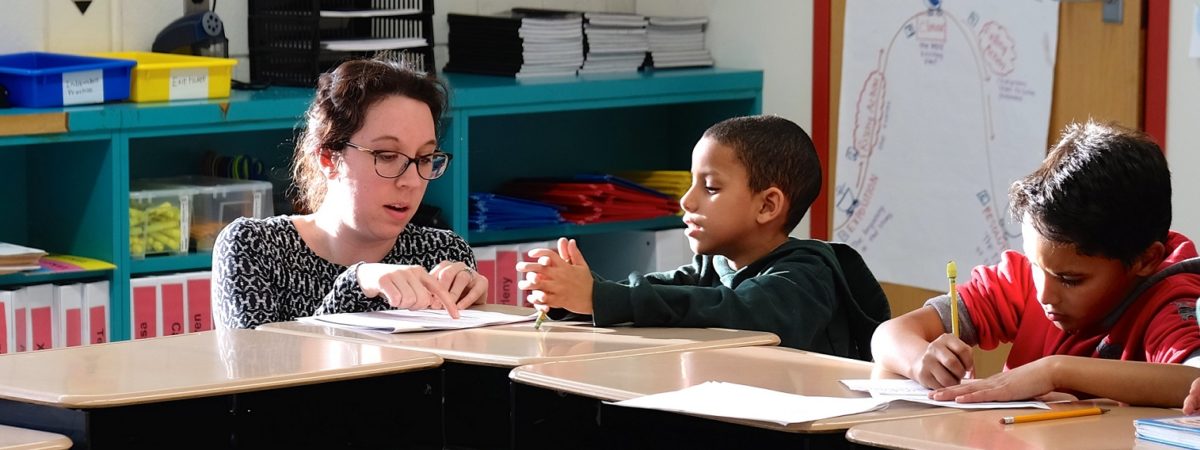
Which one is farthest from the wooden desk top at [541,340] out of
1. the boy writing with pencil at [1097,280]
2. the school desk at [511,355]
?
the boy writing with pencil at [1097,280]

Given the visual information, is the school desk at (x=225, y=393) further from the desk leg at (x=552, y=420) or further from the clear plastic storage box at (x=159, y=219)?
the clear plastic storage box at (x=159, y=219)

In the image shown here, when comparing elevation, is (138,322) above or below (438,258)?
below

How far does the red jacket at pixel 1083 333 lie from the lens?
188 cm

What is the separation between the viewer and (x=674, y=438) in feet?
6.38

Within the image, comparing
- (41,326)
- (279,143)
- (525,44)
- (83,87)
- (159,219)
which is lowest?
(41,326)

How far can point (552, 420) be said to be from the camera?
6.62 ft

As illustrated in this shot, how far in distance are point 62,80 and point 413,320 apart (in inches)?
53.4

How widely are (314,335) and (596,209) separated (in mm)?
2032

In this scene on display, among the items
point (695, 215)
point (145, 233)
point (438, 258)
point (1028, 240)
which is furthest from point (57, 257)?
point (1028, 240)

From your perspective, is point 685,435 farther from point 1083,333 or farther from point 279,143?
point 279,143

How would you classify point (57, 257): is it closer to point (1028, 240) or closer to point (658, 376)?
point (658, 376)

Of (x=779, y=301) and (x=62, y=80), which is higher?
(x=62, y=80)

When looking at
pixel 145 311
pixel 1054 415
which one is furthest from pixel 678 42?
pixel 1054 415

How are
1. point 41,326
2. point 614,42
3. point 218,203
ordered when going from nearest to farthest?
1. point 41,326
2. point 218,203
3. point 614,42
